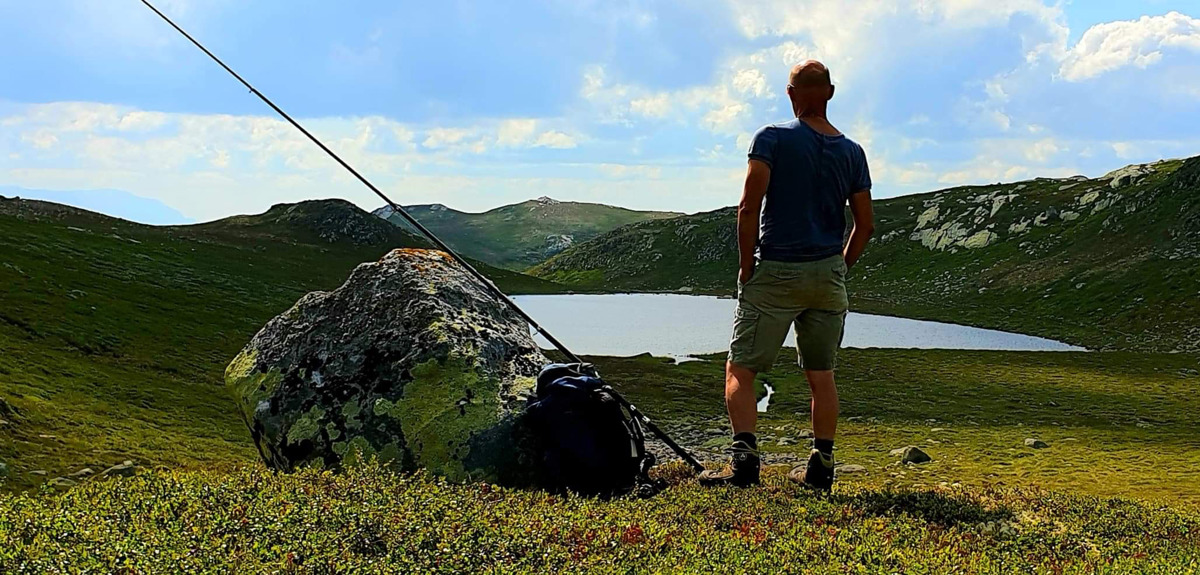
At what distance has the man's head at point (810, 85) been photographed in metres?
8.84

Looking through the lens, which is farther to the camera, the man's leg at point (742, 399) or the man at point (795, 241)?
the man's leg at point (742, 399)

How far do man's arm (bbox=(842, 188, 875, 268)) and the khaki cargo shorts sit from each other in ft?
1.13

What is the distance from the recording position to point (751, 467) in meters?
9.27

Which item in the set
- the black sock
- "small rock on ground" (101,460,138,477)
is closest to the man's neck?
the black sock

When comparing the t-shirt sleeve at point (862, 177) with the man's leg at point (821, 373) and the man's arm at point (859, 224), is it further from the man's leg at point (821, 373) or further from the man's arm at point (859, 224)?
the man's leg at point (821, 373)

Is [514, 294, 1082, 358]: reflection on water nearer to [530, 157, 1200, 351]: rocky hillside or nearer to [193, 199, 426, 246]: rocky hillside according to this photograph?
[530, 157, 1200, 351]: rocky hillside

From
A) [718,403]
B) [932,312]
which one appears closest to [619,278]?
[932,312]

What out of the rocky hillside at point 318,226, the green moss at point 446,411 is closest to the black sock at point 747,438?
the green moss at point 446,411

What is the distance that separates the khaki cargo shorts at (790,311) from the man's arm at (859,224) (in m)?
0.34

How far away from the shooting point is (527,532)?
249 inches

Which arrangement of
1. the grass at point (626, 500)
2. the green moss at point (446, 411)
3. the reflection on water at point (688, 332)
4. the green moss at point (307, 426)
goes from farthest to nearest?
1. the reflection on water at point (688, 332)
2. the green moss at point (307, 426)
3. the green moss at point (446, 411)
4. the grass at point (626, 500)

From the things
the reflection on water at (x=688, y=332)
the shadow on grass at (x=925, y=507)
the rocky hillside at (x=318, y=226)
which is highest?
the rocky hillside at (x=318, y=226)

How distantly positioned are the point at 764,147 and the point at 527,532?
4.59m

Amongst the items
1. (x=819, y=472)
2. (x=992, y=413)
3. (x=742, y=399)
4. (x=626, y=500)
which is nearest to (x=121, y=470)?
(x=626, y=500)
